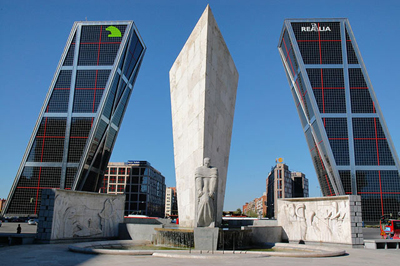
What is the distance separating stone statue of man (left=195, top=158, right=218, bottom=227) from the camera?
35.9 ft

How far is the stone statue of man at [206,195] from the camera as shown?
1095cm

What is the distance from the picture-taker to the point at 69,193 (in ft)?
46.7

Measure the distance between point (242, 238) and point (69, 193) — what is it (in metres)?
7.34

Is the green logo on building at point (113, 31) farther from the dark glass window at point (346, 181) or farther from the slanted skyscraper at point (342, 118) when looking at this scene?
the dark glass window at point (346, 181)

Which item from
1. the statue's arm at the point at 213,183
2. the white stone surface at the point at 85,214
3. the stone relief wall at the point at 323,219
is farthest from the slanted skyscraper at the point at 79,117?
the statue's arm at the point at 213,183

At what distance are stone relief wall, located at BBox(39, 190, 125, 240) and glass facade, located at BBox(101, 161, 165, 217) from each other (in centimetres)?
7046

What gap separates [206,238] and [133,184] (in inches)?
3126

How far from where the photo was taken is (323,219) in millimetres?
14422

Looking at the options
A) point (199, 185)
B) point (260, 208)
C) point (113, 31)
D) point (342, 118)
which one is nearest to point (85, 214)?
point (199, 185)

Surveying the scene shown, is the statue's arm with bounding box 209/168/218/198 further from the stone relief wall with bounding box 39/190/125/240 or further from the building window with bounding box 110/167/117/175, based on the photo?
the building window with bounding box 110/167/117/175

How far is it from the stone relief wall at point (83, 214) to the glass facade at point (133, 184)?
231 feet

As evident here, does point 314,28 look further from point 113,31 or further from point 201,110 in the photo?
point 201,110

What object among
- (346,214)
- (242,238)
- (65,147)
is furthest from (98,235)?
(65,147)

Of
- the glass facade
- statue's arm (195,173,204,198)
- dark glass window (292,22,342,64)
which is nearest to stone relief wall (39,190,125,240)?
statue's arm (195,173,204,198)
